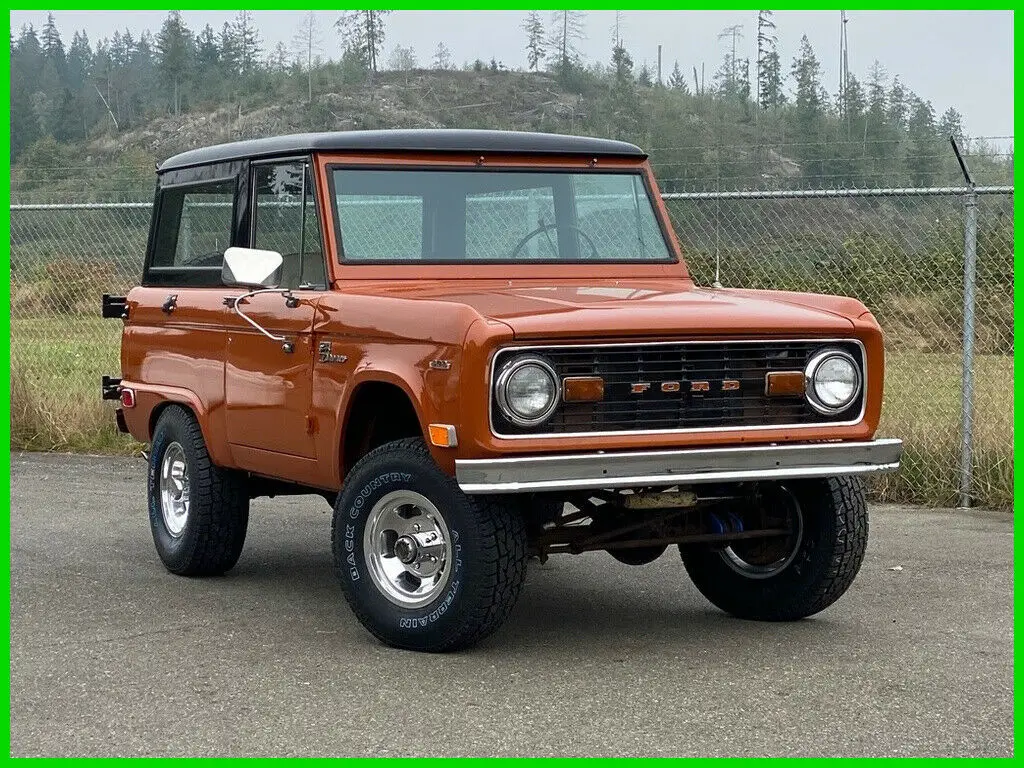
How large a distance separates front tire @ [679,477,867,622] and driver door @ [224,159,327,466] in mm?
1793

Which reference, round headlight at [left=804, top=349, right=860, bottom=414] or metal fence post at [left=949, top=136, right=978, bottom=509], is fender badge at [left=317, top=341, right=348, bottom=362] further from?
metal fence post at [left=949, top=136, right=978, bottom=509]

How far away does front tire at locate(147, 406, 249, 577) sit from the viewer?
7676 mm

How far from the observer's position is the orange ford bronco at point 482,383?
5.87m

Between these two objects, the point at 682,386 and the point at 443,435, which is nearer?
the point at 443,435

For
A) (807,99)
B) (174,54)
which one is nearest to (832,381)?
(807,99)

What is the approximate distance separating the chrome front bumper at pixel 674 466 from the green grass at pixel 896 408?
3728 mm

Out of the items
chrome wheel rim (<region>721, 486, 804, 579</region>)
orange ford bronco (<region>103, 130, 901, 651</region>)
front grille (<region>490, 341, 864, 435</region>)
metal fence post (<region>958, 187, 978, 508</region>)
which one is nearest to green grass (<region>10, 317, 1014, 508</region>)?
metal fence post (<region>958, 187, 978, 508</region>)

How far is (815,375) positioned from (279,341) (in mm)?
2261

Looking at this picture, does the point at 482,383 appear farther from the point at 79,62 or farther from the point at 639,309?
the point at 79,62

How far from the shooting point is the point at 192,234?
8148 millimetres

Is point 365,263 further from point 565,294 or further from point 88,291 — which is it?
point 88,291

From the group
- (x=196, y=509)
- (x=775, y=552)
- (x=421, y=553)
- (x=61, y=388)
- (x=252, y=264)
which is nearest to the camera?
(x=421, y=553)

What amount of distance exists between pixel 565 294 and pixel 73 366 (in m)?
8.77

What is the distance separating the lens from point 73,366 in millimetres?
14297
